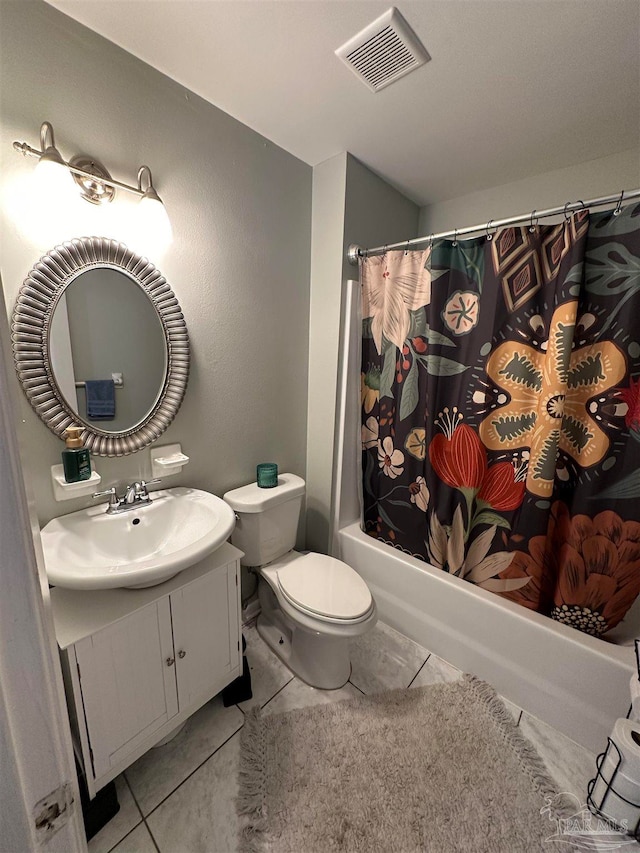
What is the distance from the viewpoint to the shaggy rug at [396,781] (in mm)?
1040

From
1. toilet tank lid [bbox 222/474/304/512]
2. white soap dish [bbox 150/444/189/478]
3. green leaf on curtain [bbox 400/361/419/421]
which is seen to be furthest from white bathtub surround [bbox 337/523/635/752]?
white soap dish [bbox 150/444/189/478]

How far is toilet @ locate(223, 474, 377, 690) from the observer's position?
1.34 metres

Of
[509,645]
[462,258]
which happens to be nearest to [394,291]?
[462,258]

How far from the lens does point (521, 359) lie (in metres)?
1.40

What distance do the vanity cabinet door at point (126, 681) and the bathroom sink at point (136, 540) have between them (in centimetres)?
13

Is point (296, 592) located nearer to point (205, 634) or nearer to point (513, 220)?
point (205, 634)

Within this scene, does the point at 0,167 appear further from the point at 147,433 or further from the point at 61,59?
the point at 147,433

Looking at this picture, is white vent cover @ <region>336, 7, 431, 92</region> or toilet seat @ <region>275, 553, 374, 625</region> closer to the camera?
white vent cover @ <region>336, 7, 431, 92</region>

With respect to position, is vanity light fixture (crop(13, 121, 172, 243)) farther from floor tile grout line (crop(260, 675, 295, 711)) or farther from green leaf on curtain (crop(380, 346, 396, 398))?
floor tile grout line (crop(260, 675, 295, 711))

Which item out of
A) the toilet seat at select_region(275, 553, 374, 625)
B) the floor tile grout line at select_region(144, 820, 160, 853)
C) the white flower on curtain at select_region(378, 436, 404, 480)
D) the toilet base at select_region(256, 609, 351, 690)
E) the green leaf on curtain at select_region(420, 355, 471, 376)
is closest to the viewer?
the floor tile grout line at select_region(144, 820, 160, 853)

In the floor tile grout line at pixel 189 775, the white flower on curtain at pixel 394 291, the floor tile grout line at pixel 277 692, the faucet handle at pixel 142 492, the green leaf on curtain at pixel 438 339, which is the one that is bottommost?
the floor tile grout line at pixel 189 775

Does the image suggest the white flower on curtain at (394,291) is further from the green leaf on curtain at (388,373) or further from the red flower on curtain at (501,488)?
the red flower on curtain at (501,488)

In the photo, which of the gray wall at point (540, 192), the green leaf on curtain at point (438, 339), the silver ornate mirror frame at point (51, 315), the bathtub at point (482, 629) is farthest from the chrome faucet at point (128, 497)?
the gray wall at point (540, 192)

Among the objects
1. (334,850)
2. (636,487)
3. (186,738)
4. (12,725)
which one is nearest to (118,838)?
(186,738)
